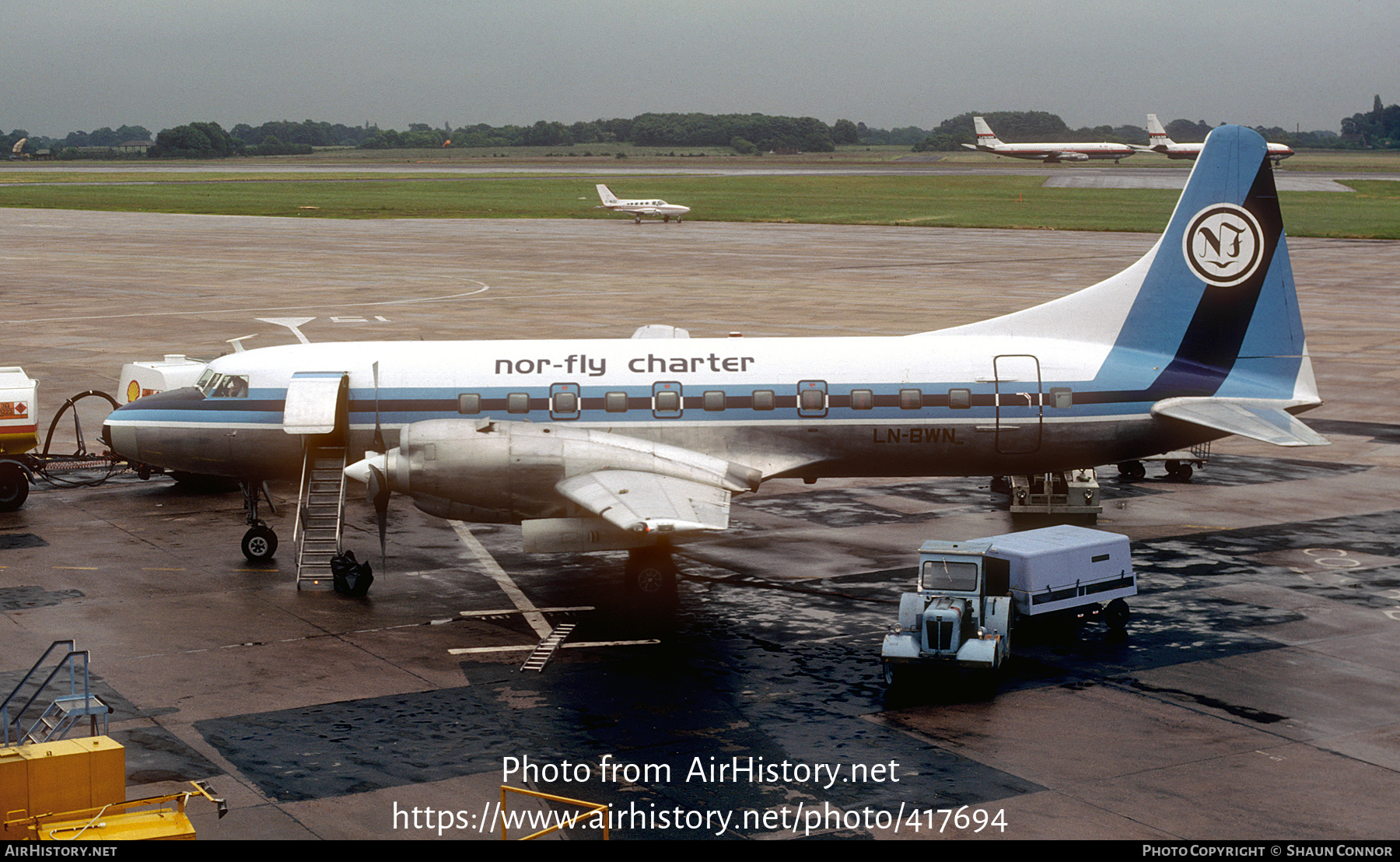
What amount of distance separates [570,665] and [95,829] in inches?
352

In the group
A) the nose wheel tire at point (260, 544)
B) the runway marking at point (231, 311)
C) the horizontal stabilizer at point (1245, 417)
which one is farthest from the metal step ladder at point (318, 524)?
the runway marking at point (231, 311)

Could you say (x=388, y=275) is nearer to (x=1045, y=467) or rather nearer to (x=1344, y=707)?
(x=1045, y=467)

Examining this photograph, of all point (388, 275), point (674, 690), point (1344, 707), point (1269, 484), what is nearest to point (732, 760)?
point (674, 690)

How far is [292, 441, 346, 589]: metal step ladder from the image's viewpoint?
24.8m

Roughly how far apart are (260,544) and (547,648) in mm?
8191

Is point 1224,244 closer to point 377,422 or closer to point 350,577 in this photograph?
point 377,422

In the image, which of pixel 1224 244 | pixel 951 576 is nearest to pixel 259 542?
pixel 951 576

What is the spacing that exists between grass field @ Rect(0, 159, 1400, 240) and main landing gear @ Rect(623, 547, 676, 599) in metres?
88.6

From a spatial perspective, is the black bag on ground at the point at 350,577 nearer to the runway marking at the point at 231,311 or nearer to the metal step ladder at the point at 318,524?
the metal step ladder at the point at 318,524

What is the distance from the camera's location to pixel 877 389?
1024 inches

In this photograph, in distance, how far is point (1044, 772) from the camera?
1639 cm

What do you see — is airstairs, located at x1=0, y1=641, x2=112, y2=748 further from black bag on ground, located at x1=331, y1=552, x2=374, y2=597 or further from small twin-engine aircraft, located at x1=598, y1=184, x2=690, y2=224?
small twin-engine aircraft, located at x1=598, y1=184, x2=690, y2=224

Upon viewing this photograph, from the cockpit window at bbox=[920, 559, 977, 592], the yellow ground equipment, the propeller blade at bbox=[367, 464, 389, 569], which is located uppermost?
the propeller blade at bbox=[367, 464, 389, 569]

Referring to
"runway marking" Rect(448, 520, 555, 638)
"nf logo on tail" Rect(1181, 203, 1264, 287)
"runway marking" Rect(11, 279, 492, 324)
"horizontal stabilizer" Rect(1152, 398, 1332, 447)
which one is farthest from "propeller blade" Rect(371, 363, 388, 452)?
"runway marking" Rect(11, 279, 492, 324)
